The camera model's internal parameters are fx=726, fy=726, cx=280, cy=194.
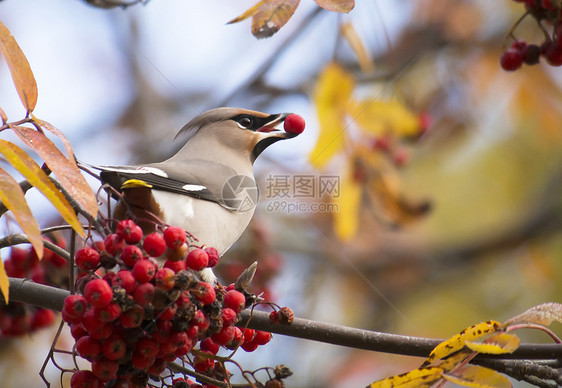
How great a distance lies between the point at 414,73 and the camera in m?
4.97

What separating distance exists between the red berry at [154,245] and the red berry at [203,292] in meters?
0.12

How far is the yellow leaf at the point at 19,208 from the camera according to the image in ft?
4.20

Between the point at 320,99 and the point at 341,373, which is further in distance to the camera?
the point at 341,373

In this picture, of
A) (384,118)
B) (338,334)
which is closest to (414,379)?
(338,334)

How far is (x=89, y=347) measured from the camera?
5.43 feet

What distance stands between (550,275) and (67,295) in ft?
16.4

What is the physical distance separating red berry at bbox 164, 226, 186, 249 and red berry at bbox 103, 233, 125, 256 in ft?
0.35

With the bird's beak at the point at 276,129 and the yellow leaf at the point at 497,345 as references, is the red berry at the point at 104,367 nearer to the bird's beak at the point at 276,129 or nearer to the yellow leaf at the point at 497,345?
the yellow leaf at the point at 497,345

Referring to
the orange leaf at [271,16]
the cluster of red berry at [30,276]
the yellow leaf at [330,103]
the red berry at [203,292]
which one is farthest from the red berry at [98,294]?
the yellow leaf at [330,103]

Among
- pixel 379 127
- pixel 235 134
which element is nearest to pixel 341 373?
pixel 379 127

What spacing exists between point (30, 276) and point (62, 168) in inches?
57.2

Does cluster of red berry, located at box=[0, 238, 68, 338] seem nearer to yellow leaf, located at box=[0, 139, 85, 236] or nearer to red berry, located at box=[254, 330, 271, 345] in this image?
red berry, located at box=[254, 330, 271, 345]

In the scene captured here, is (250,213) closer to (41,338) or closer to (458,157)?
(41,338)

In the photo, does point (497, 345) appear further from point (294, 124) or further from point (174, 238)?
point (294, 124)
